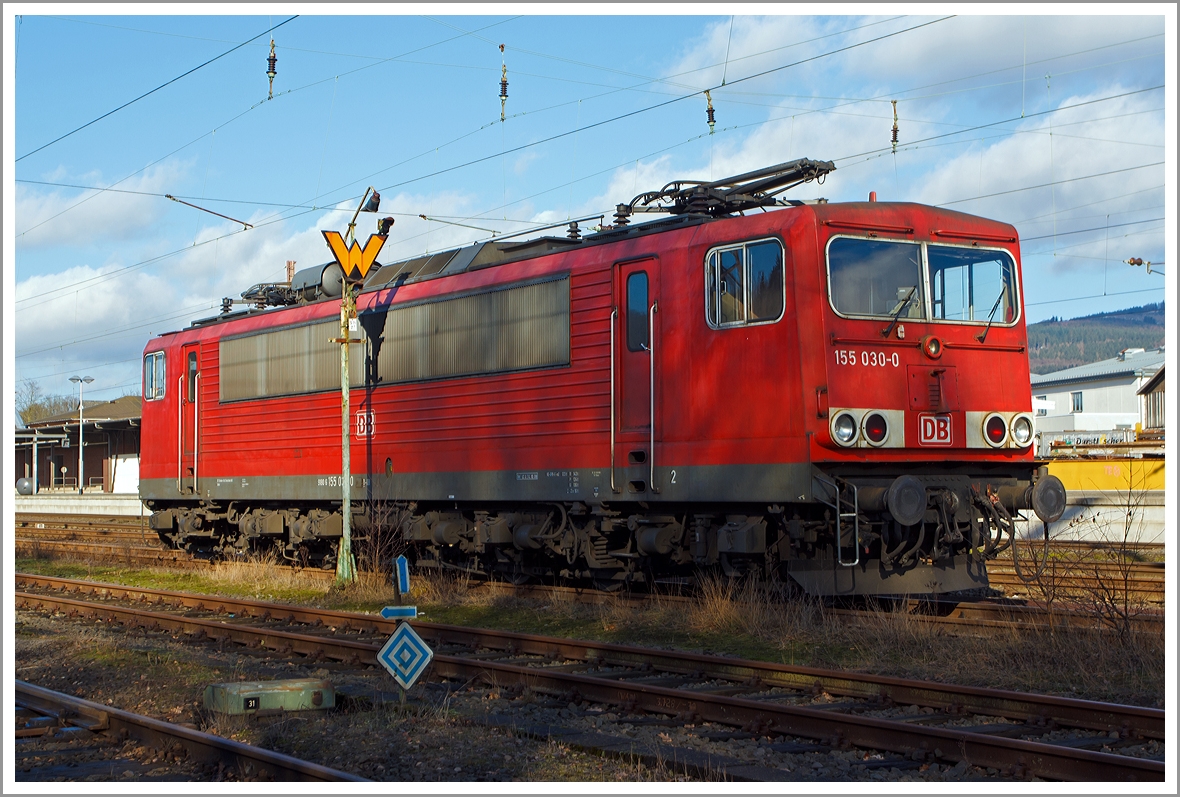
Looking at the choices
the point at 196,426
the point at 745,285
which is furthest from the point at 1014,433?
the point at 196,426

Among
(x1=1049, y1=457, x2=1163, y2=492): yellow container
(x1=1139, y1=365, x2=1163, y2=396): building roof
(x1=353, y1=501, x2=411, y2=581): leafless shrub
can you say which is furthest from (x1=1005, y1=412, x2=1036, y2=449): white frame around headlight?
(x1=1139, y1=365, x2=1163, y2=396): building roof

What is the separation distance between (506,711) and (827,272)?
16.6 ft

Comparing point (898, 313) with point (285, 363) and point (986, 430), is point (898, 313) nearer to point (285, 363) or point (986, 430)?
point (986, 430)

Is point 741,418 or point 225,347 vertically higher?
point 225,347

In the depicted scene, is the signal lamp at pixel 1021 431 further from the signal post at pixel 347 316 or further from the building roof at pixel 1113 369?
the building roof at pixel 1113 369

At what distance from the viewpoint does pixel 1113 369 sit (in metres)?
88.3

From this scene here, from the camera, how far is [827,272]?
11039 millimetres

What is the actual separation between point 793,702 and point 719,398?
386cm

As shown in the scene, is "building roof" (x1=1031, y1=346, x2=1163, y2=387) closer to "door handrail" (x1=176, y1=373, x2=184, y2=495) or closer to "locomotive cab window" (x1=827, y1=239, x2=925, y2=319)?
"door handrail" (x1=176, y1=373, x2=184, y2=495)

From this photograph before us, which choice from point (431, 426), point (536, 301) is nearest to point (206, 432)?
point (431, 426)

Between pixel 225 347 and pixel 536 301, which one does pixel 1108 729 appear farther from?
pixel 225 347

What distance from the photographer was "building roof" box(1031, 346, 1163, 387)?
84.8 meters

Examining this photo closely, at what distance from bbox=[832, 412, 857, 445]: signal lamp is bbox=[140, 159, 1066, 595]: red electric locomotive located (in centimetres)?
2

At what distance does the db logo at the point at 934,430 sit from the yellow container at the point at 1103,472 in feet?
51.8
